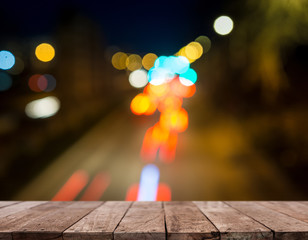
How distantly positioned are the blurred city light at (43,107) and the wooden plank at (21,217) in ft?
22.1

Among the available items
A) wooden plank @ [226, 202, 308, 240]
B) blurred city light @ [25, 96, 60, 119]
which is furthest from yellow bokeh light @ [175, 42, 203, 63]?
wooden plank @ [226, 202, 308, 240]

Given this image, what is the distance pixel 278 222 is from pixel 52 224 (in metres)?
0.85

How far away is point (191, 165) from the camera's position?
5305 mm

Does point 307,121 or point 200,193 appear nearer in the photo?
point 200,193

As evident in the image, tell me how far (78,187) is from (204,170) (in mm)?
2163

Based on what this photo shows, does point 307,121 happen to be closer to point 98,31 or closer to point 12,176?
point 12,176

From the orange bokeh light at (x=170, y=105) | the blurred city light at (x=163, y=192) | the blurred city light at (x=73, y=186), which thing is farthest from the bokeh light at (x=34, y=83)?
the blurred city light at (x=163, y=192)

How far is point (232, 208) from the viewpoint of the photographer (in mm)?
1372

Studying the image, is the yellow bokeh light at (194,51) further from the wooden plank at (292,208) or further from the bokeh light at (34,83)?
the bokeh light at (34,83)

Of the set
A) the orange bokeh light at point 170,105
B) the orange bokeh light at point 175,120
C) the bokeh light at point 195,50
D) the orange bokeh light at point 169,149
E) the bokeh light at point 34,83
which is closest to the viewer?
the orange bokeh light at point 169,149

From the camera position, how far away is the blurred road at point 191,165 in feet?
14.2

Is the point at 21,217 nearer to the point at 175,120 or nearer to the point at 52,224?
the point at 52,224

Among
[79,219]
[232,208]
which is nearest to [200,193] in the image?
[232,208]

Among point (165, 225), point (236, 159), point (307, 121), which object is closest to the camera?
point (165, 225)
